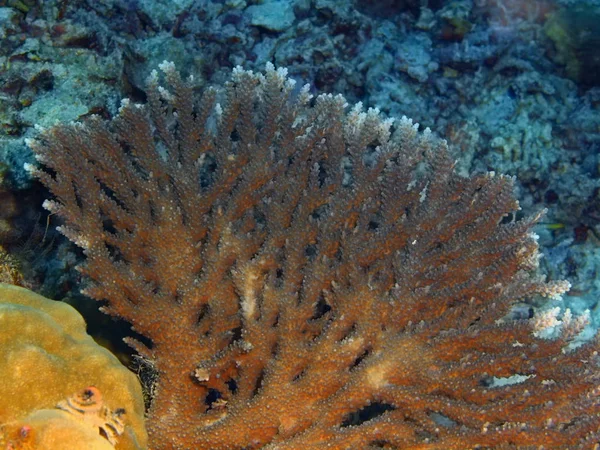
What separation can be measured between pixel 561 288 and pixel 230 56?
314cm

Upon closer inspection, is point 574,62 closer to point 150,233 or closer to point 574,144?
point 574,144

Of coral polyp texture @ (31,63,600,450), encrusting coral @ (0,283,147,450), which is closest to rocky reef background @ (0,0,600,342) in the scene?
coral polyp texture @ (31,63,600,450)

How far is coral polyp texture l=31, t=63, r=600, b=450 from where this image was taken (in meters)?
2.21

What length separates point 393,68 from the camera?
4.38m

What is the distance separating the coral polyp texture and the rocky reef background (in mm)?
1004

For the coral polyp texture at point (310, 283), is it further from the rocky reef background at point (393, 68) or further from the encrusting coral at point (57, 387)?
the rocky reef background at point (393, 68)

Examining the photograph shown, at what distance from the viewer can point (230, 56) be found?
4.13 m

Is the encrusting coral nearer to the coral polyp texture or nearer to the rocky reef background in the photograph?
the coral polyp texture

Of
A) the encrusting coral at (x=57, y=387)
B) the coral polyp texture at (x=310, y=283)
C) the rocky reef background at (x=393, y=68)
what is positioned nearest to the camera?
the encrusting coral at (x=57, y=387)

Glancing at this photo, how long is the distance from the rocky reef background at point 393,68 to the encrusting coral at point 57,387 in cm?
115

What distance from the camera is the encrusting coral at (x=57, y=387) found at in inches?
68.3

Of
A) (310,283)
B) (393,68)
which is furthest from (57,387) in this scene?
(393,68)

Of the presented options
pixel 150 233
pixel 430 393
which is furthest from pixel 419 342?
pixel 150 233

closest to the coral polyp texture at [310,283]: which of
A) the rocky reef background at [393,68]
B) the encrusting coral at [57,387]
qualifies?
the encrusting coral at [57,387]
